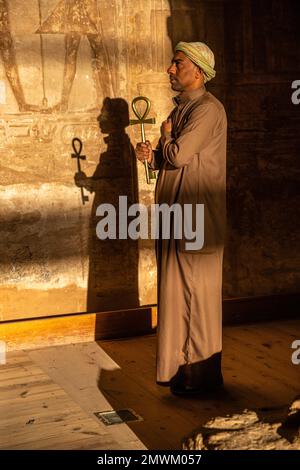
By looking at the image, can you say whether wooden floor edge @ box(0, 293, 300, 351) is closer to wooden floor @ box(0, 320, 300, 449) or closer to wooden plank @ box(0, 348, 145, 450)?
wooden floor @ box(0, 320, 300, 449)

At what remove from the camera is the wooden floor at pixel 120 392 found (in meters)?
4.62

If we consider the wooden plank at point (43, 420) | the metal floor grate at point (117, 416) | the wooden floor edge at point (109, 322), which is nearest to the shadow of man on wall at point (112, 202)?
the wooden floor edge at point (109, 322)

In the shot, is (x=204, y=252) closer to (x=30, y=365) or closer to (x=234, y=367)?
(x=234, y=367)

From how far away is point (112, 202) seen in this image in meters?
6.76

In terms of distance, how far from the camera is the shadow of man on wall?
6.71 metres

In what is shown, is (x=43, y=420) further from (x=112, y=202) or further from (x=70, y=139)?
(x=70, y=139)

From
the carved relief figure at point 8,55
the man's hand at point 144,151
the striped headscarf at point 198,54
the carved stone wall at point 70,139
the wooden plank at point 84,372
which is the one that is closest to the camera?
the wooden plank at point 84,372

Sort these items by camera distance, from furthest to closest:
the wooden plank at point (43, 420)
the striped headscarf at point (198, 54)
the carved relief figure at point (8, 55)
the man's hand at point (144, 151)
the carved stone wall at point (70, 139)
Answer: the carved stone wall at point (70, 139) < the carved relief figure at point (8, 55) < the man's hand at point (144, 151) < the striped headscarf at point (198, 54) < the wooden plank at point (43, 420)

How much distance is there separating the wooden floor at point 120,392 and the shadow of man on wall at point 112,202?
0.45 metres

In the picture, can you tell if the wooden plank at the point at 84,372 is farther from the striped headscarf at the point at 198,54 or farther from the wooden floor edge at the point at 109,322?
the striped headscarf at the point at 198,54

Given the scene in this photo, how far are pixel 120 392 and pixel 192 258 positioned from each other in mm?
965

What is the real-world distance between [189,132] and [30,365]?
6.84 feet

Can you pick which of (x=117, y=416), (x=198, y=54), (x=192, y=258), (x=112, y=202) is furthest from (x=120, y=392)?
(x=198, y=54)
